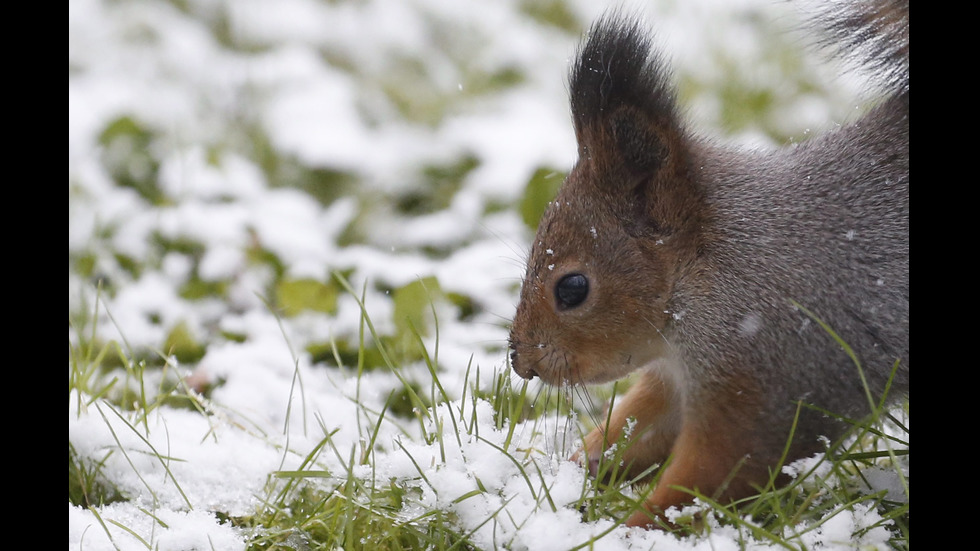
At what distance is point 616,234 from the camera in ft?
5.11

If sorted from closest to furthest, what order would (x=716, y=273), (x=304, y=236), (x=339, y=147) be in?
(x=716, y=273) < (x=304, y=236) < (x=339, y=147)

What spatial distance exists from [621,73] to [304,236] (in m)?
1.43

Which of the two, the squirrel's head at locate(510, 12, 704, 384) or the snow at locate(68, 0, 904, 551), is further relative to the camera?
the squirrel's head at locate(510, 12, 704, 384)

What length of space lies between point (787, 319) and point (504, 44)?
9.24 feet

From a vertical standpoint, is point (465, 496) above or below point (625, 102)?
below

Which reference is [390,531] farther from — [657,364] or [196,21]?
[196,21]

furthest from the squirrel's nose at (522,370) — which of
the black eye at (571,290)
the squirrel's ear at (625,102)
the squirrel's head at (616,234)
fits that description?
the squirrel's ear at (625,102)

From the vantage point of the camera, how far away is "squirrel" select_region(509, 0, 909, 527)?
140 centimetres

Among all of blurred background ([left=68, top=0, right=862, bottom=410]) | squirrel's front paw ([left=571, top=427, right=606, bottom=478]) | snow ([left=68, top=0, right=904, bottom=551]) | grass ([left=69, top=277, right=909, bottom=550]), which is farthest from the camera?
blurred background ([left=68, top=0, right=862, bottom=410])

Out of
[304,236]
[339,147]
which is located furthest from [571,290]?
[339,147]

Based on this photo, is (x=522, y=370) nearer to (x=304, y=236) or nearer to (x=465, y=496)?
(x=465, y=496)

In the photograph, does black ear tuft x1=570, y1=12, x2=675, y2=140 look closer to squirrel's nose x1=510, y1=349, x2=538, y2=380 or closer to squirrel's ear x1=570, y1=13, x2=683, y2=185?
squirrel's ear x1=570, y1=13, x2=683, y2=185

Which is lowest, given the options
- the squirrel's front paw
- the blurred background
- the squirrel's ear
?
the squirrel's front paw

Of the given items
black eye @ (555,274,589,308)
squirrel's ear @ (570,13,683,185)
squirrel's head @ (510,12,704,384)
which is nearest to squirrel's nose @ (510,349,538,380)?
squirrel's head @ (510,12,704,384)
